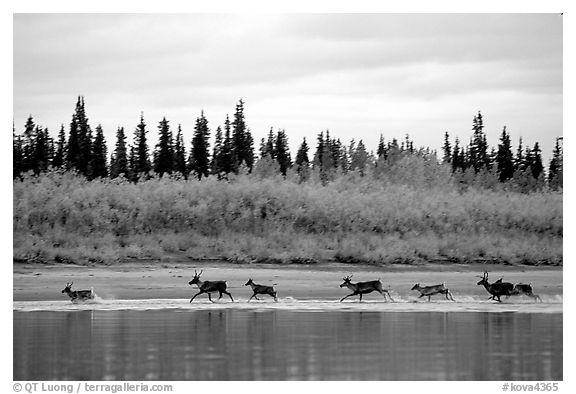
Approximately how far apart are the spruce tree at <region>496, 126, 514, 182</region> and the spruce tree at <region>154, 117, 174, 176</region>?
13.8 metres

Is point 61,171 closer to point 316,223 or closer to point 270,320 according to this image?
point 316,223

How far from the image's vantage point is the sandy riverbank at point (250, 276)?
2519 cm

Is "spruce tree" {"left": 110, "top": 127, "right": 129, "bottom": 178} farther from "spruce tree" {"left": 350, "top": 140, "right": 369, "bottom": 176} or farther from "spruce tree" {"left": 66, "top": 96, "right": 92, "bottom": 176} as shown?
"spruce tree" {"left": 350, "top": 140, "right": 369, "bottom": 176}

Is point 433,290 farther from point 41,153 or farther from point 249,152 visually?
point 41,153

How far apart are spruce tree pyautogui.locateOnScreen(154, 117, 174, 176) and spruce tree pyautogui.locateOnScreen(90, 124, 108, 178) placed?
2.31 meters

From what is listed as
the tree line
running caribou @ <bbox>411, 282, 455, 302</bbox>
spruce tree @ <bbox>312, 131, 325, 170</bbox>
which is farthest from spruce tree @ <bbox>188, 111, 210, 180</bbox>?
running caribou @ <bbox>411, 282, 455, 302</bbox>

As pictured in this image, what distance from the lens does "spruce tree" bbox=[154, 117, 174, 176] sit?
36725mm

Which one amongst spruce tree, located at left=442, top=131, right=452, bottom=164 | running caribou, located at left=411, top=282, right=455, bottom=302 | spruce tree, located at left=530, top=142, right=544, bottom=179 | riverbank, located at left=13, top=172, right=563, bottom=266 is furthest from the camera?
spruce tree, located at left=530, top=142, right=544, bottom=179

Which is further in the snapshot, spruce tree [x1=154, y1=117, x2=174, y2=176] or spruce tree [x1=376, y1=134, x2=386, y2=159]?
spruce tree [x1=154, y1=117, x2=174, y2=176]

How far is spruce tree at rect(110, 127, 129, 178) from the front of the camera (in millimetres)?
34200

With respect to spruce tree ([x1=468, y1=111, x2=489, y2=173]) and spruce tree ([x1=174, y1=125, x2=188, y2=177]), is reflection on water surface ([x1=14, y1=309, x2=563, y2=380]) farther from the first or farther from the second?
spruce tree ([x1=174, y1=125, x2=188, y2=177])

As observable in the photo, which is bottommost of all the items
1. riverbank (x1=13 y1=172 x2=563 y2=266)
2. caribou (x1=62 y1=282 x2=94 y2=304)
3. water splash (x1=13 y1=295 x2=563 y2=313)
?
water splash (x1=13 y1=295 x2=563 y2=313)

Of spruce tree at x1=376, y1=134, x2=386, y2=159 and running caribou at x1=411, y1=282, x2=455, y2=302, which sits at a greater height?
spruce tree at x1=376, y1=134, x2=386, y2=159

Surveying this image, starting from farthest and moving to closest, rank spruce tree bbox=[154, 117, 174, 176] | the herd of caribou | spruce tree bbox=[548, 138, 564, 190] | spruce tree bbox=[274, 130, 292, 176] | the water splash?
spruce tree bbox=[154, 117, 174, 176]
spruce tree bbox=[274, 130, 292, 176]
spruce tree bbox=[548, 138, 564, 190]
the herd of caribou
the water splash
